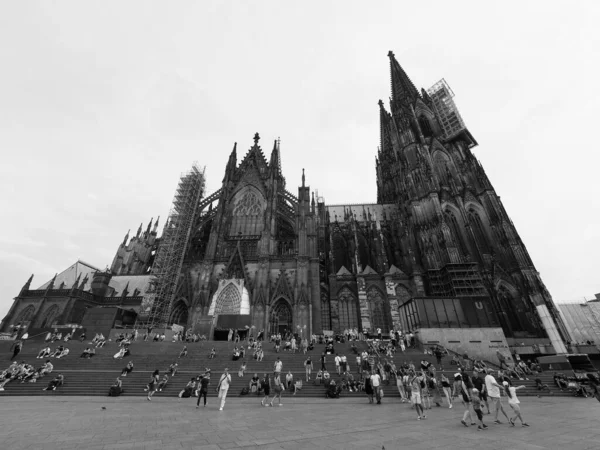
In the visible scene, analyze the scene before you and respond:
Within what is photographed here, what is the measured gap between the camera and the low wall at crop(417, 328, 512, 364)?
74.3 feet

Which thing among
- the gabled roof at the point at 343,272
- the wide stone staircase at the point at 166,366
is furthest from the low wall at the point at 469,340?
the gabled roof at the point at 343,272

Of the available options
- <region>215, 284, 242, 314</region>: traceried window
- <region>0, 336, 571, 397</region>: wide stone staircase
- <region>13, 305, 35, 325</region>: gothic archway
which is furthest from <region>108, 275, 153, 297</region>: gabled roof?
<region>215, 284, 242, 314</region>: traceried window

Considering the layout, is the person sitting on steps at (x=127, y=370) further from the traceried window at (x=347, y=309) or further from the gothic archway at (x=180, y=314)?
the traceried window at (x=347, y=309)

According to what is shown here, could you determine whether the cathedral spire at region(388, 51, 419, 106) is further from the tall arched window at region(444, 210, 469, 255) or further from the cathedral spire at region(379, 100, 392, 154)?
the tall arched window at region(444, 210, 469, 255)

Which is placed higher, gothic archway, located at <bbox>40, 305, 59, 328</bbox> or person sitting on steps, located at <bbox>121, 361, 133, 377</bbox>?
gothic archway, located at <bbox>40, 305, 59, 328</bbox>

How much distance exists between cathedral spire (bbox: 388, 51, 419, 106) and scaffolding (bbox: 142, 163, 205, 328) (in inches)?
1649

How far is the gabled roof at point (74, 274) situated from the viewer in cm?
3645

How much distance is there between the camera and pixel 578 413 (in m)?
8.35

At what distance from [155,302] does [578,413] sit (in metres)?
32.1

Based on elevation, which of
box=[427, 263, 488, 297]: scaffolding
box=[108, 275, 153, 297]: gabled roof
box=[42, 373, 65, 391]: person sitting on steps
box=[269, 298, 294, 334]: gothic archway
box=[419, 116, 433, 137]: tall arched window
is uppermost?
box=[419, 116, 433, 137]: tall arched window

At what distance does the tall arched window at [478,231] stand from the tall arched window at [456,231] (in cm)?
189

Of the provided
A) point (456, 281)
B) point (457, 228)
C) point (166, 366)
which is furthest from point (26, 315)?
point (457, 228)

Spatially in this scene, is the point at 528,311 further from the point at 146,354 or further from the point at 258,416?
Result: the point at 146,354

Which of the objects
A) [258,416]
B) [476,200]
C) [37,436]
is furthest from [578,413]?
[476,200]
